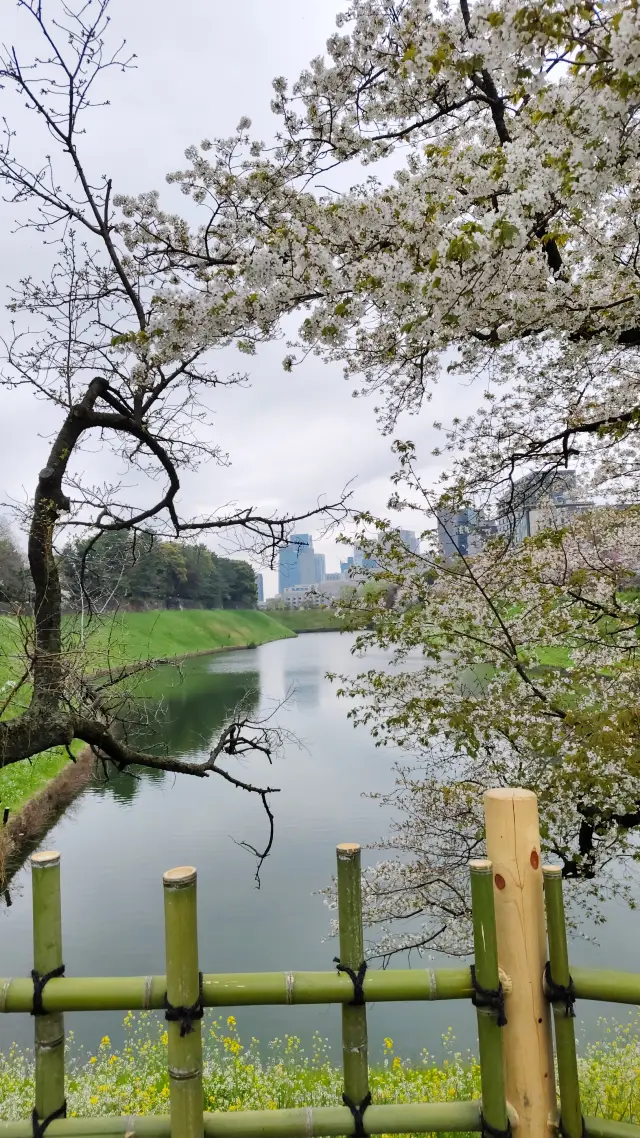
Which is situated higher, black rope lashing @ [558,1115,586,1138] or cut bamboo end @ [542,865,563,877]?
cut bamboo end @ [542,865,563,877]

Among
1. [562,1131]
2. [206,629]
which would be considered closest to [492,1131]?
[562,1131]

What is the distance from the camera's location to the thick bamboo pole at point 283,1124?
54.6 inches

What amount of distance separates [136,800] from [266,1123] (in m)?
9.27

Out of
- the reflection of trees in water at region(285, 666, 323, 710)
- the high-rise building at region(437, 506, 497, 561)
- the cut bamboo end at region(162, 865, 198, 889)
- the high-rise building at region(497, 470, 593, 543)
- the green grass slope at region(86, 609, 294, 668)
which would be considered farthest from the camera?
the green grass slope at region(86, 609, 294, 668)

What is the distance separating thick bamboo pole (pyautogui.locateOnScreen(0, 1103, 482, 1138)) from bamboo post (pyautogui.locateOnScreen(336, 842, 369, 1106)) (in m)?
0.07

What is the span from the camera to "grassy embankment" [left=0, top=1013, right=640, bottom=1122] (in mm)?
2898

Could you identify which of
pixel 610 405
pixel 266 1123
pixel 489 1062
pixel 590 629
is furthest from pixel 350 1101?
pixel 610 405

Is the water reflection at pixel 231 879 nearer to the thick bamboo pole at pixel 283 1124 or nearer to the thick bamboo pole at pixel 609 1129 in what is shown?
the thick bamboo pole at pixel 283 1124

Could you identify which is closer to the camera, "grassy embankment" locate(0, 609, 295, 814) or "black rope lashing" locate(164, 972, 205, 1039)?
"black rope lashing" locate(164, 972, 205, 1039)

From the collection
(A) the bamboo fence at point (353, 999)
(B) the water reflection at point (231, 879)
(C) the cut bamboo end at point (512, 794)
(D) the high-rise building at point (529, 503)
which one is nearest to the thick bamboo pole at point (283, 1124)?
(A) the bamboo fence at point (353, 999)

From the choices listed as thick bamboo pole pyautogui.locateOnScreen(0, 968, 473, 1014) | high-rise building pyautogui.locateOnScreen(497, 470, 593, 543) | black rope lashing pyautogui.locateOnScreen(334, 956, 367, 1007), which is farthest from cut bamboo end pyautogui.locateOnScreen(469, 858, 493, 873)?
high-rise building pyautogui.locateOnScreen(497, 470, 593, 543)

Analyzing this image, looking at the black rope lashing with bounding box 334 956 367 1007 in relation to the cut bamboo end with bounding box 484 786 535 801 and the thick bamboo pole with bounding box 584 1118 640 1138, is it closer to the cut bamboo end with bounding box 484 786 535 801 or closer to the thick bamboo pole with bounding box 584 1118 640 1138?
the cut bamboo end with bounding box 484 786 535 801

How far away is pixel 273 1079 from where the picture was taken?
134 inches

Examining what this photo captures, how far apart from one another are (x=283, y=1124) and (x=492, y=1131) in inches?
18.7
